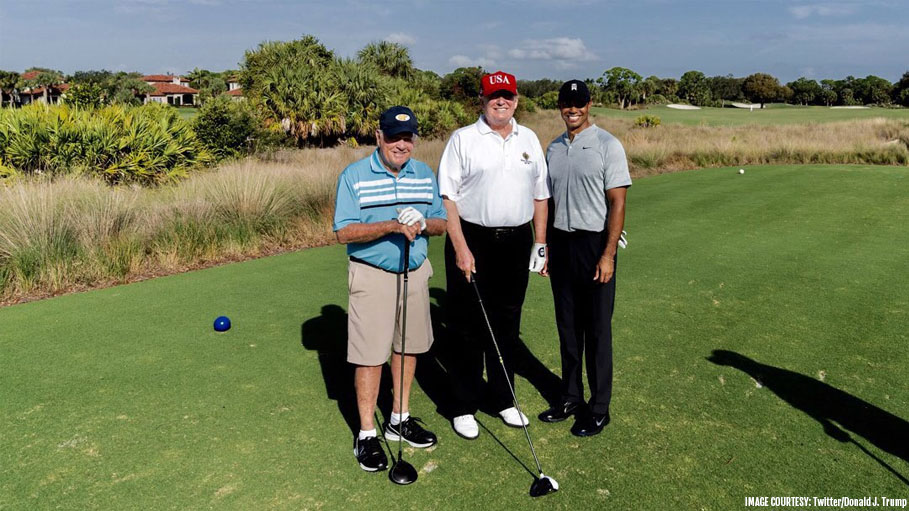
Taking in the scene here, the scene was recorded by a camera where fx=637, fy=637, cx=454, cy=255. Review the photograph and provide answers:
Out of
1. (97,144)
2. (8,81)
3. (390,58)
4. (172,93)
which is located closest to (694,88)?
(390,58)

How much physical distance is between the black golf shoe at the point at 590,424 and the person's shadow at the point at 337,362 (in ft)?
4.10

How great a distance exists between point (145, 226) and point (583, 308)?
6.97 meters

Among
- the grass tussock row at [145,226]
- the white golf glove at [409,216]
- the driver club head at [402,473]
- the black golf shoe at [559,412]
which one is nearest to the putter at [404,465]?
the driver club head at [402,473]

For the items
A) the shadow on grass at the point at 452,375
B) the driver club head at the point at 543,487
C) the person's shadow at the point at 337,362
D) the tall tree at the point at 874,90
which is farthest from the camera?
the tall tree at the point at 874,90

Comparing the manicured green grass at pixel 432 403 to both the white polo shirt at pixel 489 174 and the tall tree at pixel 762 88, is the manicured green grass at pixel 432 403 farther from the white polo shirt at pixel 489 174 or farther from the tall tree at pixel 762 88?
the tall tree at pixel 762 88

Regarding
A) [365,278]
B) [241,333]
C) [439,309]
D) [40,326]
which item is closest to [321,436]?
[365,278]

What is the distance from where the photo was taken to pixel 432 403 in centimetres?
440

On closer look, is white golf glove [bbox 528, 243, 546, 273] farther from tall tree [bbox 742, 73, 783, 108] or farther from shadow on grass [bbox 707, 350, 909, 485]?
tall tree [bbox 742, 73, 783, 108]

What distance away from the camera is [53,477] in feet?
11.1

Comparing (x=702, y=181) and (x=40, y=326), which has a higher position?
(x=702, y=181)

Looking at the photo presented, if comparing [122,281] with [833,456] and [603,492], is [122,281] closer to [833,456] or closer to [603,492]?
[603,492]

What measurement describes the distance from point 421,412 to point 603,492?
1.42m

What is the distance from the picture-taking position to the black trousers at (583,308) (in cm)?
391

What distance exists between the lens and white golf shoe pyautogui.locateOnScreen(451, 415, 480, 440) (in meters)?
3.83
